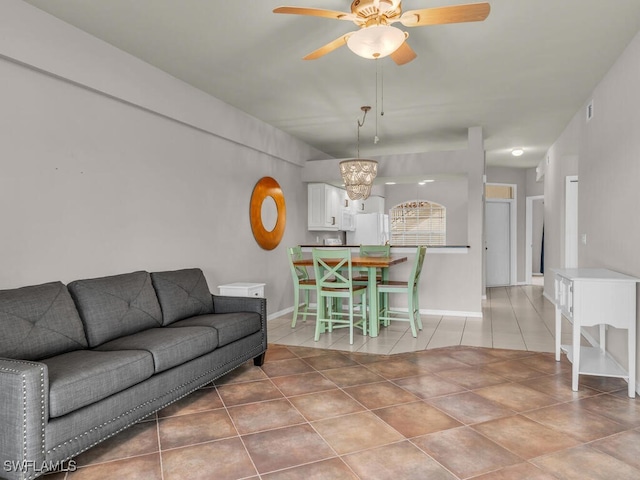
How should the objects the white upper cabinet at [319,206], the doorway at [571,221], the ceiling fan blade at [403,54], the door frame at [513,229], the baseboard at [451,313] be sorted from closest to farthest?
the ceiling fan blade at [403,54] → the baseboard at [451,313] → the doorway at [571,221] → the white upper cabinet at [319,206] → the door frame at [513,229]

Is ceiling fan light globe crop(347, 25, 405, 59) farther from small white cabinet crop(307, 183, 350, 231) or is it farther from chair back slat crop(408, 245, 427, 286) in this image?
small white cabinet crop(307, 183, 350, 231)

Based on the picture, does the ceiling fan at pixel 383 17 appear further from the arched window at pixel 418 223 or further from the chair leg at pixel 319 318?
the arched window at pixel 418 223

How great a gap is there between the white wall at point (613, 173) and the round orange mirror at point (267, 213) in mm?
3750

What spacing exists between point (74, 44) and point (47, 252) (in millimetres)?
1543

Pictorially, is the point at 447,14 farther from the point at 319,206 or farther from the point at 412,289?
the point at 319,206

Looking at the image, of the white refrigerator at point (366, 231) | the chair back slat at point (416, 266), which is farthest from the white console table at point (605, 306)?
the white refrigerator at point (366, 231)

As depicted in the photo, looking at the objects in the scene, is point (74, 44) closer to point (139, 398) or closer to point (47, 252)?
point (47, 252)

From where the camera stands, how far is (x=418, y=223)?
988 centimetres

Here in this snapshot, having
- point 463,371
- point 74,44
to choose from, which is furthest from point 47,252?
point 463,371

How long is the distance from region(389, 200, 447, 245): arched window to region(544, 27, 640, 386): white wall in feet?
14.7

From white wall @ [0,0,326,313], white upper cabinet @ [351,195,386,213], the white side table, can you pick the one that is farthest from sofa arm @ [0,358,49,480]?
white upper cabinet @ [351,195,386,213]

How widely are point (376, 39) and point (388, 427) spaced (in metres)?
2.20

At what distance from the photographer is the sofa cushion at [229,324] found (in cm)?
312

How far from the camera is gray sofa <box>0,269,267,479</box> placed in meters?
1.78
